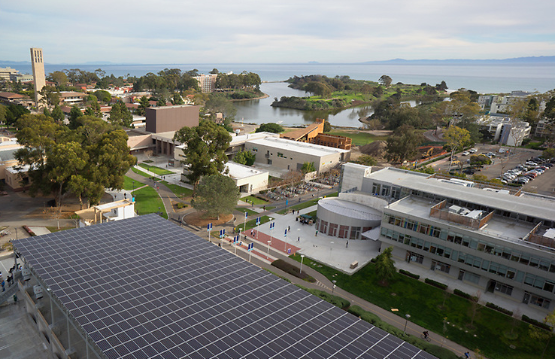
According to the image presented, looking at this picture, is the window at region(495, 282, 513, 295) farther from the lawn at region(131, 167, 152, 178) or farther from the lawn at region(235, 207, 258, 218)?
the lawn at region(131, 167, 152, 178)

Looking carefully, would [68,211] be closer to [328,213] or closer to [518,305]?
[328,213]

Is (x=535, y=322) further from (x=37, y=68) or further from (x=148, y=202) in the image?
(x=37, y=68)

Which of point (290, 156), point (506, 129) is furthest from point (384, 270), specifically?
point (506, 129)

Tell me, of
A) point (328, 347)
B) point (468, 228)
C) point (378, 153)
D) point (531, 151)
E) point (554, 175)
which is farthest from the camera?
point (531, 151)

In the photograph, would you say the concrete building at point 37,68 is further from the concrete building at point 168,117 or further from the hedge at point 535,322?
the hedge at point 535,322

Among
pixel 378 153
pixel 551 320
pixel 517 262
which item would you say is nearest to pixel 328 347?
pixel 551 320

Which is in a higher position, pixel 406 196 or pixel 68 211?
pixel 406 196
